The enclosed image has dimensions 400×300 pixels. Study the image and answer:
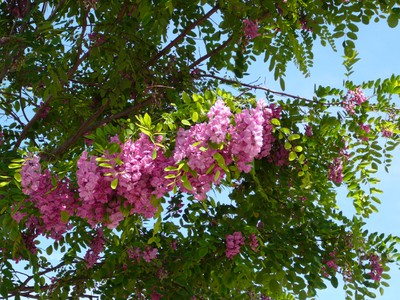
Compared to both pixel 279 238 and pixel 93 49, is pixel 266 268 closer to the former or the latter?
pixel 279 238

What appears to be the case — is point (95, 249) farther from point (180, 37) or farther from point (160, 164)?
point (160, 164)

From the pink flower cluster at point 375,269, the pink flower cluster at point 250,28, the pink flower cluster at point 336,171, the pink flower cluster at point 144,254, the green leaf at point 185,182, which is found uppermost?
the pink flower cluster at point 250,28

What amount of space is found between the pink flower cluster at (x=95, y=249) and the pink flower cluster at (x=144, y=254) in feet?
1.18

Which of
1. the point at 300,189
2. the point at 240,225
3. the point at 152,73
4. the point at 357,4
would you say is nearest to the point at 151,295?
the point at 240,225

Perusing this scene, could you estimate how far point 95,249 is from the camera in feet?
14.4

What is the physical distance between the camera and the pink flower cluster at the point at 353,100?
3633 mm

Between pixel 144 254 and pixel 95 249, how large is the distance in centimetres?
51

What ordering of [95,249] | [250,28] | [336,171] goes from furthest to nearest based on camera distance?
[95,249], [250,28], [336,171]

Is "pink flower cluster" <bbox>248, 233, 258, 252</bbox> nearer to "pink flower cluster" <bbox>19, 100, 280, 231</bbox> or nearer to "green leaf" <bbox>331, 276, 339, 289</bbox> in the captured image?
"green leaf" <bbox>331, 276, 339, 289</bbox>

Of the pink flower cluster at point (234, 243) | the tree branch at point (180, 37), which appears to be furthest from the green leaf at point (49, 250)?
the tree branch at point (180, 37)

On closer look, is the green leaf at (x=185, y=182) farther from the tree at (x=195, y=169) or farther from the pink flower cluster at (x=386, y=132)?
the pink flower cluster at (x=386, y=132)

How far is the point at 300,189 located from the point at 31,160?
1758 mm

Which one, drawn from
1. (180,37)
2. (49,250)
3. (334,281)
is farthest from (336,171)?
(49,250)

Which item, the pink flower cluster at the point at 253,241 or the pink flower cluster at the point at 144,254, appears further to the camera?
the pink flower cluster at the point at 144,254
